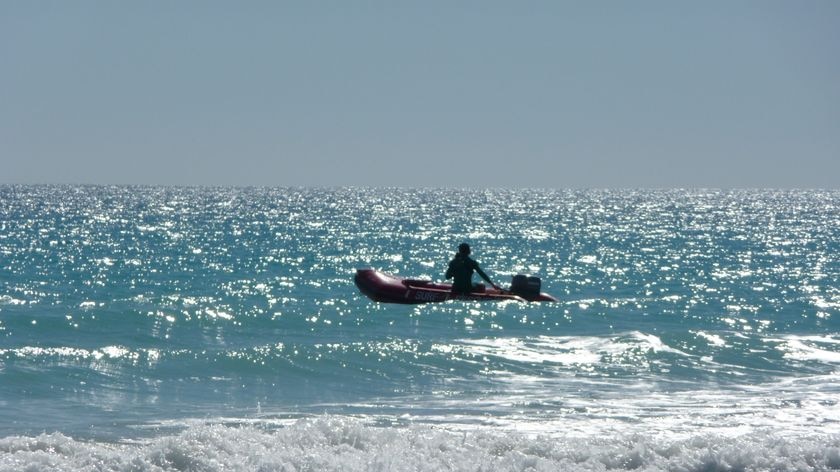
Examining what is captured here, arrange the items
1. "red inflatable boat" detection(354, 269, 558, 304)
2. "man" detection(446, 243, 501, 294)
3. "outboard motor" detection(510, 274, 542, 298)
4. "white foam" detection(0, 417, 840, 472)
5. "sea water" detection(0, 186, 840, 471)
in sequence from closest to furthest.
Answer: "white foam" detection(0, 417, 840, 472) → "sea water" detection(0, 186, 840, 471) → "man" detection(446, 243, 501, 294) → "red inflatable boat" detection(354, 269, 558, 304) → "outboard motor" detection(510, 274, 542, 298)

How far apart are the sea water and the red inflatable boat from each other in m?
0.26

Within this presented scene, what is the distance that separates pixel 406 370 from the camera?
13766 mm

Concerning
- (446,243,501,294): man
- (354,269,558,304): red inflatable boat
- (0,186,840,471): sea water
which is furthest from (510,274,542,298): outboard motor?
(446,243,501,294): man

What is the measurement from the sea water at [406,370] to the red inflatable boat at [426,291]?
263 millimetres

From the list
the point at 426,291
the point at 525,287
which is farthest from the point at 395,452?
the point at 525,287

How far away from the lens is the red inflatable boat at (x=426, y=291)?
1881 centimetres

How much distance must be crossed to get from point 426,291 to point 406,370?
5336 mm

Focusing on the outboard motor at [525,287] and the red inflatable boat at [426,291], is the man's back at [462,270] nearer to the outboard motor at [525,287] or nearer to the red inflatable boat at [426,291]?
the red inflatable boat at [426,291]

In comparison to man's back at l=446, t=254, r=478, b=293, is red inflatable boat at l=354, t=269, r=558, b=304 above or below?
below

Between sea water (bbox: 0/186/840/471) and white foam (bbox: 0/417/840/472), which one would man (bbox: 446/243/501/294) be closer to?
sea water (bbox: 0/186/840/471)

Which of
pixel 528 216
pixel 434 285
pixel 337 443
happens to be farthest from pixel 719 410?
pixel 528 216

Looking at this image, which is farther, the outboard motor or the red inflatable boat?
the outboard motor

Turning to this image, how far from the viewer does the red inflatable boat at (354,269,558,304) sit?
61.7 ft

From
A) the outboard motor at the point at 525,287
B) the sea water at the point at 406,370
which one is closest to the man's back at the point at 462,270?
the sea water at the point at 406,370
